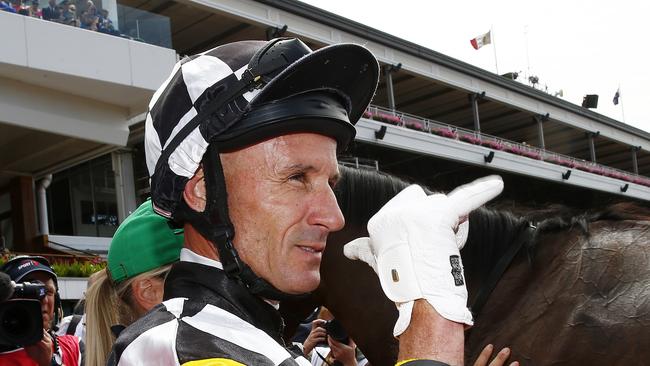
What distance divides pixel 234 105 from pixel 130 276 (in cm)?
120

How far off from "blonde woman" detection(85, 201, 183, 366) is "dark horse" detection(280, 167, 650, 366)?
839mm

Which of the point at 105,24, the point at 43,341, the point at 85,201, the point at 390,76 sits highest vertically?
the point at 390,76

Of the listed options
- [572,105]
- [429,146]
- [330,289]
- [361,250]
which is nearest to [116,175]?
[429,146]

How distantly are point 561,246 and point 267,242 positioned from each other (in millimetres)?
1578

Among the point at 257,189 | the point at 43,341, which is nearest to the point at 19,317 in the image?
the point at 43,341

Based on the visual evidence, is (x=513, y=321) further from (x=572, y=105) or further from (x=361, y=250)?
(x=572, y=105)

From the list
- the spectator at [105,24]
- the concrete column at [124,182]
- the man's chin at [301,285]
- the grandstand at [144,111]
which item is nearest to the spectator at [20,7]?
the grandstand at [144,111]

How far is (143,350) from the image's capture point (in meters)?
1.04

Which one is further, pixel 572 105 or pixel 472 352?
pixel 572 105

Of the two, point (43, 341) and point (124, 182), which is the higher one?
point (124, 182)

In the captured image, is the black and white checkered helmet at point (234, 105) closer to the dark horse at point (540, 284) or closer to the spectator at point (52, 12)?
the dark horse at point (540, 284)

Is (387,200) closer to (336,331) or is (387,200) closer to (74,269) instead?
(336,331)

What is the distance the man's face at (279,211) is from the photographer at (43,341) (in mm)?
1877

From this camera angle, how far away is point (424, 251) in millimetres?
1288
